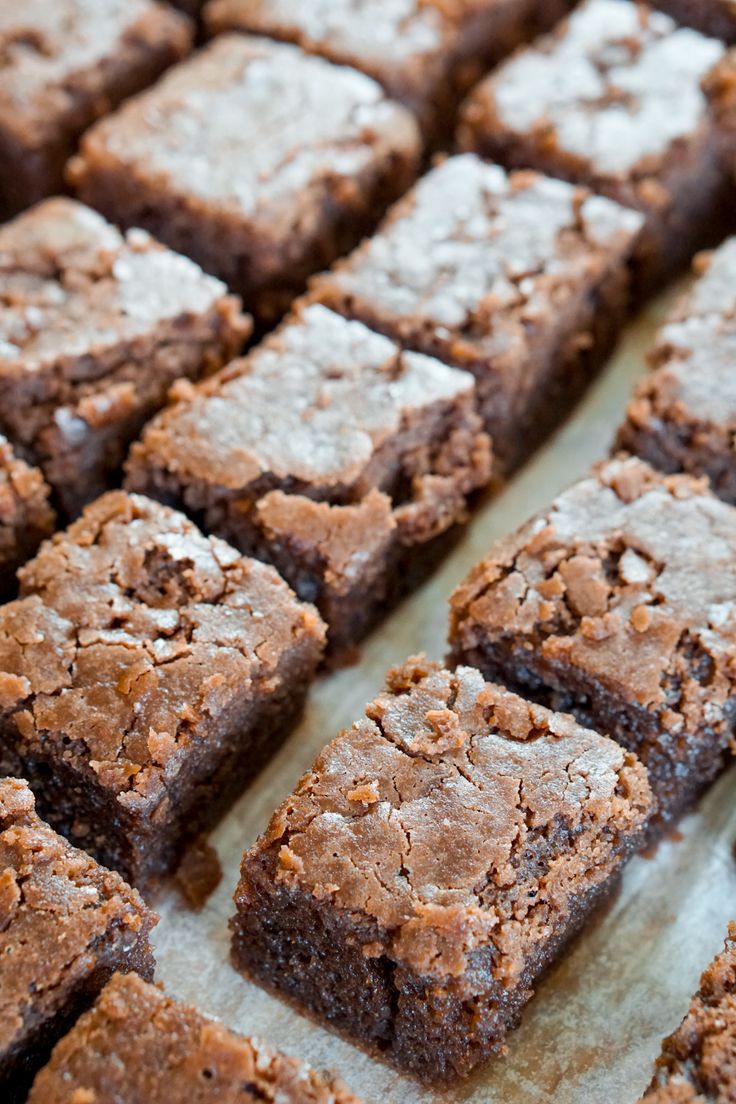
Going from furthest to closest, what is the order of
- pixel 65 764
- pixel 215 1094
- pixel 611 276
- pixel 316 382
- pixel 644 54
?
pixel 644 54
pixel 611 276
pixel 316 382
pixel 65 764
pixel 215 1094

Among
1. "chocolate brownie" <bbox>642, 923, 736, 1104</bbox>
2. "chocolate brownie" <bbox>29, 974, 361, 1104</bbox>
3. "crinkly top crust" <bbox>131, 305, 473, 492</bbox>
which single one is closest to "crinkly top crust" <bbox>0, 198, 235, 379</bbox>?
"crinkly top crust" <bbox>131, 305, 473, 492</bbox>

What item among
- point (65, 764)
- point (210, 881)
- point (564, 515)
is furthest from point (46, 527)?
point (564, 515)

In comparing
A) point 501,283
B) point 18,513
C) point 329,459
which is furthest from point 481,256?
point 18,513

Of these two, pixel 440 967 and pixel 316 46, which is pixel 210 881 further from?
pixel 316 46

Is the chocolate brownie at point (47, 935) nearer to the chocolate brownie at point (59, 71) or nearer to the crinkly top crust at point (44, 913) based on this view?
the crinkly top crust at point (44, 913)

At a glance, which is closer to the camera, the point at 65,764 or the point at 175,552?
the point at 65,764

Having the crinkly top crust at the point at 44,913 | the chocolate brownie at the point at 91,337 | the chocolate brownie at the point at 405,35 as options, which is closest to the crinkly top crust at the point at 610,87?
the chocolate brownie at the point at 405,35
